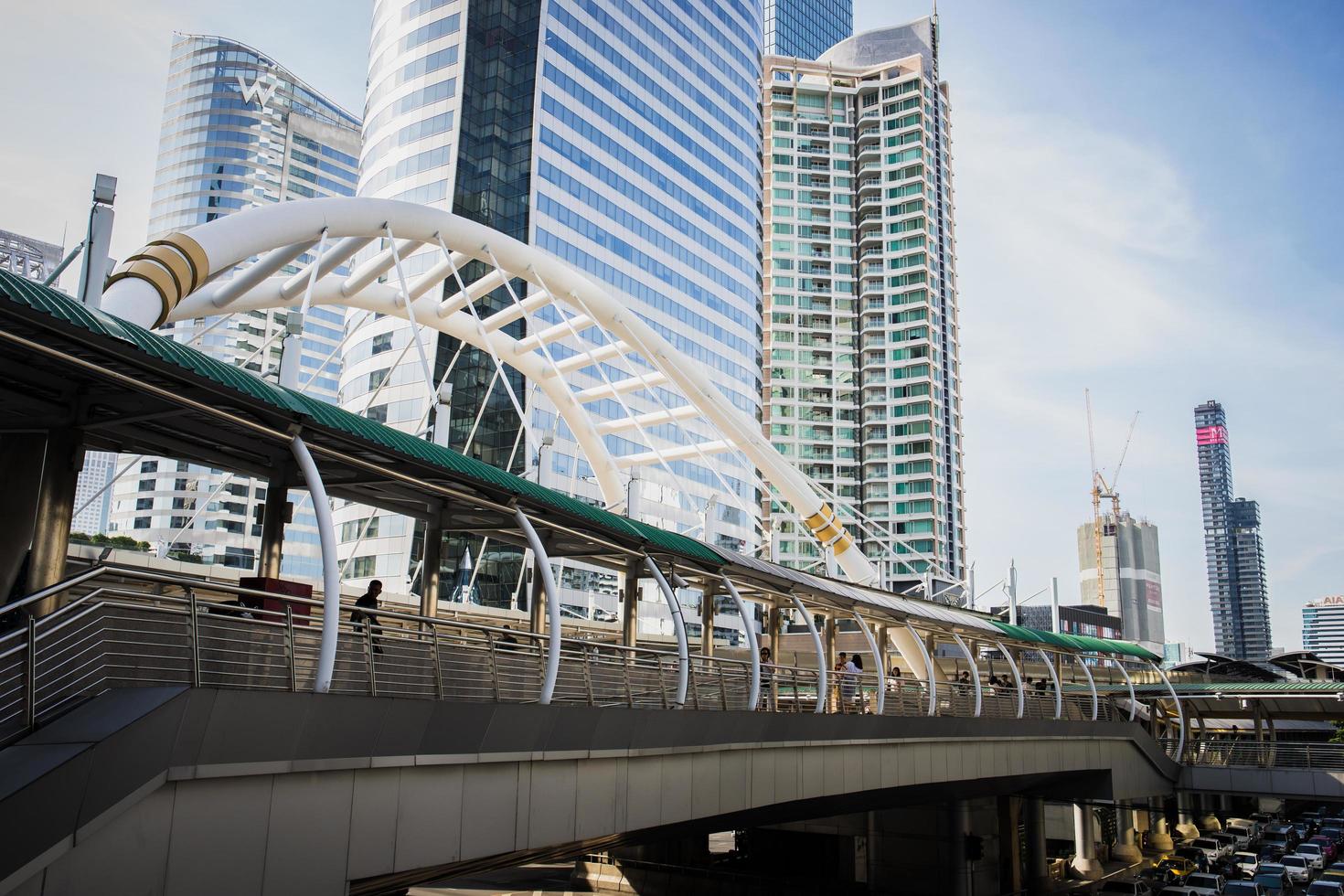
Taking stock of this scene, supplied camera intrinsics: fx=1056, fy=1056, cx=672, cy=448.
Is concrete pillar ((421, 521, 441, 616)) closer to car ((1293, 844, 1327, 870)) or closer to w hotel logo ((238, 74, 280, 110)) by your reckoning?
car ((1293, 844, 1327, 870))

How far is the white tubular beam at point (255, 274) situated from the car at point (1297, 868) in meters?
44.0

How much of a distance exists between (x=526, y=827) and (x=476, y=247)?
27.6 meters

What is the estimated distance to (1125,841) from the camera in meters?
55.0

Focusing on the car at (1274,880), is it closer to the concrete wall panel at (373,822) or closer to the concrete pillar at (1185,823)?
the concrete pillar at (1185,823)

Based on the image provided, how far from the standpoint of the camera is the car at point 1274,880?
40469 mm

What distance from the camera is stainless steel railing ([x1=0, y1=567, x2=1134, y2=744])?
368 inches

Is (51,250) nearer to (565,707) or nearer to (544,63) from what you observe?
(544,63)

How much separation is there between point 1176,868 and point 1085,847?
3.83 metres

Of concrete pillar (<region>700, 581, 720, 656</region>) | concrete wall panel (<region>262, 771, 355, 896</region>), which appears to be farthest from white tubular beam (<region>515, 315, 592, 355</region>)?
concrete wall panel (<region>262, 771, 355, 896</region>)

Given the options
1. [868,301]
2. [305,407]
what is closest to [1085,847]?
[305,407]

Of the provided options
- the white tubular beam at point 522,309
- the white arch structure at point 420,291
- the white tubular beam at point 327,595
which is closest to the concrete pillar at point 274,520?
the white tubular beam at point 327,595

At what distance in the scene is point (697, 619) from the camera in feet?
277

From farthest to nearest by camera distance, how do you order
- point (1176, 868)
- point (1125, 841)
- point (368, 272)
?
point (1125, 841), point (1176, 868), point (368, 272)

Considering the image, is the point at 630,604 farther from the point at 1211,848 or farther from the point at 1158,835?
the point at 1158,835
